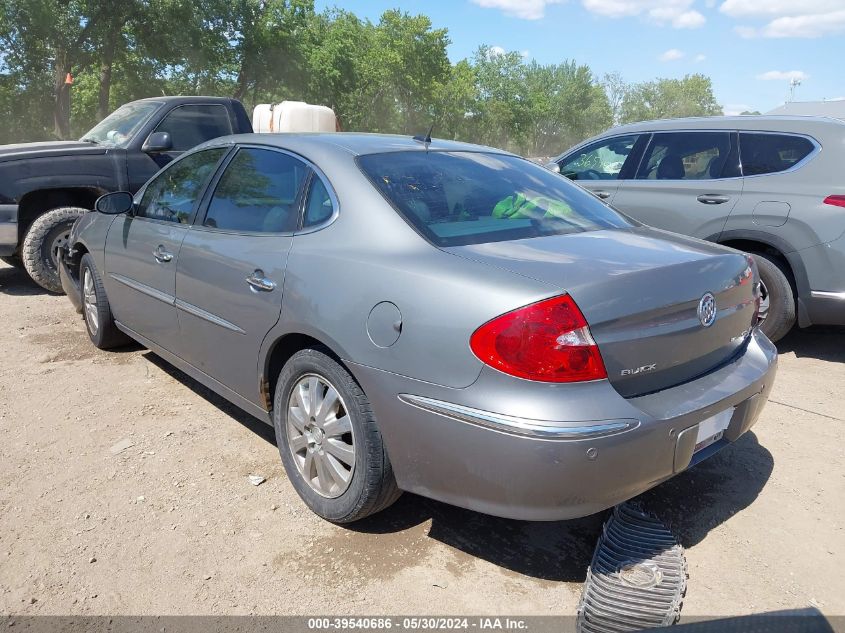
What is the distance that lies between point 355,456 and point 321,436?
0.25 meters

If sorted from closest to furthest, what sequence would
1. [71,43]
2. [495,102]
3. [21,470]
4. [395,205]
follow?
1. [395,205]
2. [21,470]
3. [71,43]
4. [495,102]

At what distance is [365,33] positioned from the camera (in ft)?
170

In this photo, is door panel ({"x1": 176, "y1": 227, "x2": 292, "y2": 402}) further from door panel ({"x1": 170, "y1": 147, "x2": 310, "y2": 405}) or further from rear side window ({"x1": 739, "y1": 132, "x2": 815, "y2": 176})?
rear side window ({"x1": 739, "y1": 132, "x2": 815, "y2": 176})

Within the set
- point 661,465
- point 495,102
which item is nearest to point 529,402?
point 661,465

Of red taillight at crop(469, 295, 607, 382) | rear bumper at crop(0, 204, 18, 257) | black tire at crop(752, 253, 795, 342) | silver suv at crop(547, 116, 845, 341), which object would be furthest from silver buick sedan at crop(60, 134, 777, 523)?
rear bumper at crop(0, 204, 18, 257)

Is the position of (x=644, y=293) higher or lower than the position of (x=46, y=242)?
higher

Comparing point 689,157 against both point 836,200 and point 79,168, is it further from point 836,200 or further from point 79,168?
point 79,168

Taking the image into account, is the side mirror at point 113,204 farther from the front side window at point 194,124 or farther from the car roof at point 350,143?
the front side window at point 194,124

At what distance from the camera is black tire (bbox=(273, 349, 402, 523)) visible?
256 cm

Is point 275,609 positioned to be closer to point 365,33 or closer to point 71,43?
point 71,43

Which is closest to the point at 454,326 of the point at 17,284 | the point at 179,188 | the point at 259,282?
the point at 259,282

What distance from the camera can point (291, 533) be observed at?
284cm

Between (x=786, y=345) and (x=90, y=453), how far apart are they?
5.12 meters

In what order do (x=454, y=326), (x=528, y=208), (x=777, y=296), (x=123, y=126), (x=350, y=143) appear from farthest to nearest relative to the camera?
(x=123, y=126) → (x=777, y=296) → (x=350, y=143) → (x=528, y=208) → (x=454, y=326)
